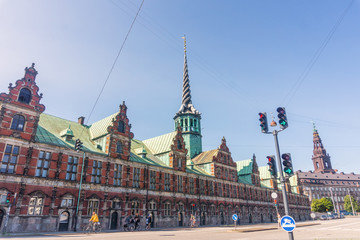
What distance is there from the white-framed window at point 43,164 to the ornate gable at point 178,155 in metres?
20.5

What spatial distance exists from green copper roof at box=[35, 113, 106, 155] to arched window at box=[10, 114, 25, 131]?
1985 millimetres

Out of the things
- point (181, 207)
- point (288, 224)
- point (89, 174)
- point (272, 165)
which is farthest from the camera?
point (181, 207)

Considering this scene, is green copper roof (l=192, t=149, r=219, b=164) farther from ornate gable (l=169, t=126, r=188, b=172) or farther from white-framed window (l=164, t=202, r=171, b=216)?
white-framed window (l=164, t=202, r=171, b=216)

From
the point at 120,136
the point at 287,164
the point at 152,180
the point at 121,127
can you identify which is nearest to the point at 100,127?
the point at 121,127

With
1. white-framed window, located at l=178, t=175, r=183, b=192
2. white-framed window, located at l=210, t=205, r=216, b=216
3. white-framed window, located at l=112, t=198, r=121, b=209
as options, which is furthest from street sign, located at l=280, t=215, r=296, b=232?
white-framed window, located at l=210, t=205, r=216, b=216

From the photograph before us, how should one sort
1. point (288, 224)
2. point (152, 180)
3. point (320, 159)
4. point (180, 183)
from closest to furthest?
point (288, 224) → point (152, 180) → point (180, 183) → point (320, 159)

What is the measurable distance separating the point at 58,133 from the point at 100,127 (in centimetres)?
683

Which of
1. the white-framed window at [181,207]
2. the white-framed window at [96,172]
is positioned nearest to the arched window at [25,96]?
the white-framed window at [96,172]

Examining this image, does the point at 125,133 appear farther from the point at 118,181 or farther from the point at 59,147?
the point at 59,147

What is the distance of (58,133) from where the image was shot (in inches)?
1238

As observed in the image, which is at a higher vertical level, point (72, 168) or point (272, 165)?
point (72, 168)

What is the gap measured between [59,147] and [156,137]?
81.0 feet

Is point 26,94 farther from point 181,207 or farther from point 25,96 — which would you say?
point 181,207

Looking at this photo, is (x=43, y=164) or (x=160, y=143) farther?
(x=160, y=143)
